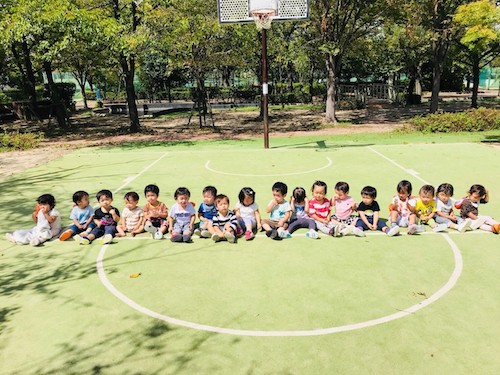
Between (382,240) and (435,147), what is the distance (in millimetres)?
9875

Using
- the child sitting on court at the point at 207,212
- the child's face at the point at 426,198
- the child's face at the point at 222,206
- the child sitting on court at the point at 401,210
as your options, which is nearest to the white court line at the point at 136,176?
the child sitting on court at the point at 207,212

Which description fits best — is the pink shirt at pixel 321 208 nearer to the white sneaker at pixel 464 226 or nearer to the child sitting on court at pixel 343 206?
the child sitting on court at pixel 343 206

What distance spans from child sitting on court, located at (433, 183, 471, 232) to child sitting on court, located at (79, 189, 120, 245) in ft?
20.6

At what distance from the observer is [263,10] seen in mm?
15266

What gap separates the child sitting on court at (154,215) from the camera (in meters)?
7.91

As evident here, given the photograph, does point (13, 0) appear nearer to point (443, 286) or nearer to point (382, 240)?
point (382, 240)

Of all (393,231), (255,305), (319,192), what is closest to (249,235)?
(319,192)

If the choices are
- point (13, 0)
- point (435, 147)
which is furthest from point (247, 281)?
point (13, 0)

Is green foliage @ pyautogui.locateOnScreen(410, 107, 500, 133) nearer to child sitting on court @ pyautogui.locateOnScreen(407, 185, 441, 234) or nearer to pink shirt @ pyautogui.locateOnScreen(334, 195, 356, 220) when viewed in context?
child sitting on court @ pyautogui.locateOnScreen(407, 185, 441, 234)

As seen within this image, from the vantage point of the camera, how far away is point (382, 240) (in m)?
A: 7.48

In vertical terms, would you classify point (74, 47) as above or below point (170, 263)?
above

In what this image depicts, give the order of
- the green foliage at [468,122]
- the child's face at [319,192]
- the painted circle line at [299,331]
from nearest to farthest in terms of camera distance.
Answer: the painted circle line at [299,331] < the child's face at [319,192] < the green foliage at [468,122]

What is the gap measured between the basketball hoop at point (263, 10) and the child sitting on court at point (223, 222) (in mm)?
10099

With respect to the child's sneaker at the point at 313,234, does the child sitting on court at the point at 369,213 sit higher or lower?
higher
